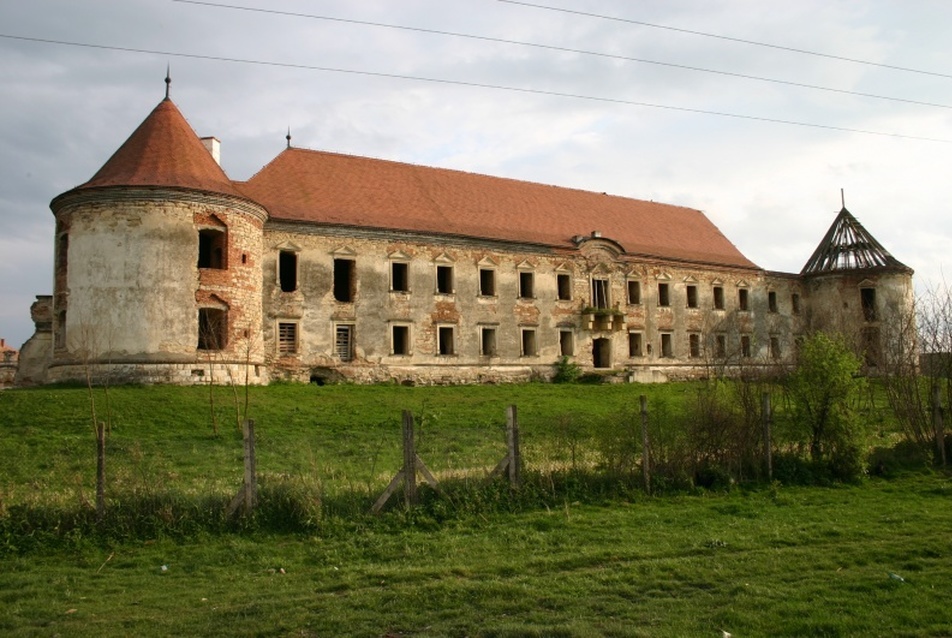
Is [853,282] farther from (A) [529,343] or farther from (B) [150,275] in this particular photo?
(B) [150,275]

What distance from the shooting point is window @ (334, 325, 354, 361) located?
2973 cm

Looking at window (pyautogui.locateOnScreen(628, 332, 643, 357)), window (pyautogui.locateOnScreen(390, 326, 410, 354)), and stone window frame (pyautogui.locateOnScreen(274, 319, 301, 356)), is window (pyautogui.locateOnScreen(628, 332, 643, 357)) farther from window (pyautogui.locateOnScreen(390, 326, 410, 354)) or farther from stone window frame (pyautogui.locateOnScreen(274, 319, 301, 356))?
stone window frame (pyautogui.locateOnScreen(274, 319, 301, 356))

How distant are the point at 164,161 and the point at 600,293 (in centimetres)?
1982

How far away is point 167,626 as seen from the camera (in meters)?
6.76

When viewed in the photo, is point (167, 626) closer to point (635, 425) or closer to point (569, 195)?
point (635, 425)

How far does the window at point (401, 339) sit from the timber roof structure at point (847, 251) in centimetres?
2525

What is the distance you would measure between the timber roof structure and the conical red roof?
32.8m

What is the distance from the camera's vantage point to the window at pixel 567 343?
35625mm

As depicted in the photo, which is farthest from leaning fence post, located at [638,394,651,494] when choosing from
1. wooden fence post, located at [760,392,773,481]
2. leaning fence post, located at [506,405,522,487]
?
wooden fence post, located at [760,392,773,481]

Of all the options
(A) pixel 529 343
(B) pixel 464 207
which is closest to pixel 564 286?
(A) pixel 529 343

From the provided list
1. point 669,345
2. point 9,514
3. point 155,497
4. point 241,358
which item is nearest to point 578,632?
point 155,497

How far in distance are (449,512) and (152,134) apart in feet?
70.0

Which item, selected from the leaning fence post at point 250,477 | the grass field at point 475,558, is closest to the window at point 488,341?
the grass field at point 475,558

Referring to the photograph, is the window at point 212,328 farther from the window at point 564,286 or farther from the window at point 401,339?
the window at point 564,286
